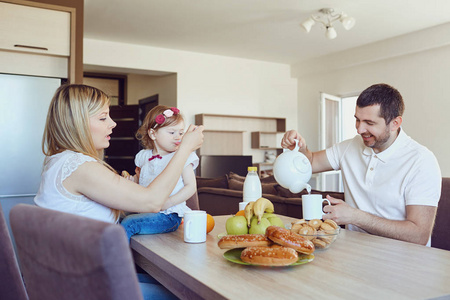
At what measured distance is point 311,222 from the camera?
4.43 ft

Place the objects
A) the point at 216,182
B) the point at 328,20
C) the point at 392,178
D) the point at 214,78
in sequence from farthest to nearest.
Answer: the point at 214,78
the point at 328,20
the point at 216,182
the point at 392,178

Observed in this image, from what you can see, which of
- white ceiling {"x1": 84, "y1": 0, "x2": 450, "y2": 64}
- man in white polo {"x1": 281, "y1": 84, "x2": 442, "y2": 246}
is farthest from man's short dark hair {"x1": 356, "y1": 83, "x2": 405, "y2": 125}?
white ceiling {"x1": 84, "y1": 0, "x2": 450, "y2": 64}

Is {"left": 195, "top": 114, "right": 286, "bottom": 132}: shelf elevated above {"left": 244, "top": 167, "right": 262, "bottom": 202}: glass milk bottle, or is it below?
above

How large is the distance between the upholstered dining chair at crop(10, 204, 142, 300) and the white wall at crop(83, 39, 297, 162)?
593cm

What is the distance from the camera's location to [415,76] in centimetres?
608

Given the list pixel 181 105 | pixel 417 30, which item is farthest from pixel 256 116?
pixel 417 30

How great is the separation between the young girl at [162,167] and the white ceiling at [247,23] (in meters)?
3.11

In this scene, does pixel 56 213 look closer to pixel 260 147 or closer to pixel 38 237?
pixel 38 237

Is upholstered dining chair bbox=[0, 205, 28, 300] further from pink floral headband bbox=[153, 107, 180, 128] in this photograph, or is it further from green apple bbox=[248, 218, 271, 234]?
pink floral headband bbox=[153, 107, 180, 128]

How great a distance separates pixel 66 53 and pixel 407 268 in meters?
3.54

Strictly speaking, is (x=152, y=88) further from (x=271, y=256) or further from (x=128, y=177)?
(x=271, y=256)

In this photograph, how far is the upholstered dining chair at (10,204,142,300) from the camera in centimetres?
56

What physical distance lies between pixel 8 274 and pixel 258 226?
0.71 m

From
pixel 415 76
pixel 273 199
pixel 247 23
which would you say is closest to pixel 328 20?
pixel 247 23
